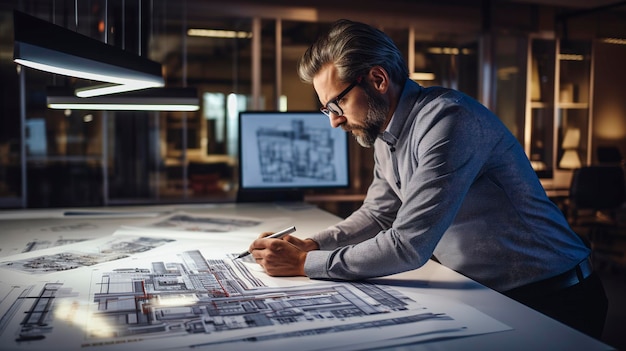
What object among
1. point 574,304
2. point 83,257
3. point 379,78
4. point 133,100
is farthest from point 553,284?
point 133,100

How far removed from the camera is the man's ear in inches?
61.1

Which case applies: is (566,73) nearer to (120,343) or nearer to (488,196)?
(488,196)

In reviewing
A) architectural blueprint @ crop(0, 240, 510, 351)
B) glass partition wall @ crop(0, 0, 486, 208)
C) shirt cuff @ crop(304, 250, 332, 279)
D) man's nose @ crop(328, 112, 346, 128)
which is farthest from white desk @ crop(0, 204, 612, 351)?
glass partition wall @ crop(0, 0, 486, 208)

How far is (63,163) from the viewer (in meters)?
7.32

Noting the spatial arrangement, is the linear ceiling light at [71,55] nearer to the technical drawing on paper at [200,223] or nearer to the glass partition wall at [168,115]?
the technical drawing on paper at [200,223]

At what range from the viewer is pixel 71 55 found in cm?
142

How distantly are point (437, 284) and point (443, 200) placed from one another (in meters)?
0.23

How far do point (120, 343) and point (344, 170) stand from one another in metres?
2.26

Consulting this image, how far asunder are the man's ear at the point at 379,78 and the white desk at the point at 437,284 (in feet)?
1.75

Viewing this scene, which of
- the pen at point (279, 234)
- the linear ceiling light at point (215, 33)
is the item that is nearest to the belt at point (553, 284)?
the pen at point (279, 234)

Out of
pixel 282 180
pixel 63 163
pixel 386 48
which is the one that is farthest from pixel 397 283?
pixel 63 163

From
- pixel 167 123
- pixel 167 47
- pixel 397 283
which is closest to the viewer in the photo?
pixel 397 283

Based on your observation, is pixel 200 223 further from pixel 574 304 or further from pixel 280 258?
pixel 574 304

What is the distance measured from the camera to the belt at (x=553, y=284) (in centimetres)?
153
